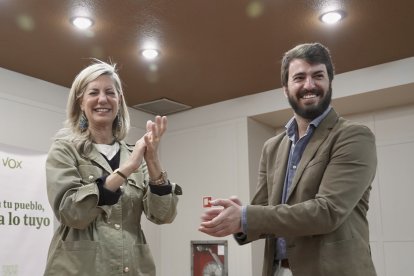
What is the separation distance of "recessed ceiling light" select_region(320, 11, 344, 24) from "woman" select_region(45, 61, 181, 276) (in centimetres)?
197

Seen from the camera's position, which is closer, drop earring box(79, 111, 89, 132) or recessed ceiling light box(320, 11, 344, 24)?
drop earring box(79, 111, 89, 132)

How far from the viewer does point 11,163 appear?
13.3 feet

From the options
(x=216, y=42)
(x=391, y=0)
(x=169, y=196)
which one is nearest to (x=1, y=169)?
(x=216, y=42)

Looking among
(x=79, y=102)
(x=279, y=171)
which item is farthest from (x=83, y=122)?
(x=279, y=171)

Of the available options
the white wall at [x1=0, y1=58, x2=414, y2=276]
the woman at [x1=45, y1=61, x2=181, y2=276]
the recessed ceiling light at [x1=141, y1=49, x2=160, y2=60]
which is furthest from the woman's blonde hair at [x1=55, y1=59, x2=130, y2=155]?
the white wall at [x1=0, y1=58, x2=414, y2=276]

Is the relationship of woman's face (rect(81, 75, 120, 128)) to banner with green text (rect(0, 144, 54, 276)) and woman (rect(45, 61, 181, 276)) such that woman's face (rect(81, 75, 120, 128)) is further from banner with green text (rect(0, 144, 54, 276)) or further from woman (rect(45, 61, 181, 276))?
banner with green text (rect(0, 144, 54, 276))

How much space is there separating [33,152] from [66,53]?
93cm

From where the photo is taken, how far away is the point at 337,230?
59.4 inches

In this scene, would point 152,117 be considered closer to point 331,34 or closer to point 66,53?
point 66,53

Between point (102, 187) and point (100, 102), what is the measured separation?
33 cm

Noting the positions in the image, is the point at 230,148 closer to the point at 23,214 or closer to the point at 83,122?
the point at 23,214

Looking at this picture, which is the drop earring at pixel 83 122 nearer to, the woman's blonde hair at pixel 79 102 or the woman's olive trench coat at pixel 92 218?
the woman's blonde hair at pixel 79 102

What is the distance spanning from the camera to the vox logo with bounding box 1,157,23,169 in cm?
400

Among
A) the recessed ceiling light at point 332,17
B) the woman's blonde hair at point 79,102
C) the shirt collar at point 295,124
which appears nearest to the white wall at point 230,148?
the recessed ceiling light at point 332,17
